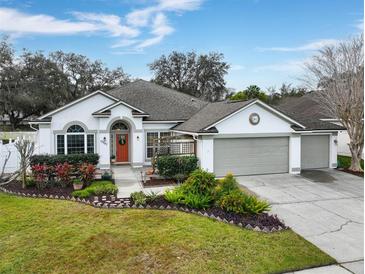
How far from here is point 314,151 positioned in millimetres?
19578

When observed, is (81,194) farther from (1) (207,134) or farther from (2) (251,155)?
(2) (251,155)

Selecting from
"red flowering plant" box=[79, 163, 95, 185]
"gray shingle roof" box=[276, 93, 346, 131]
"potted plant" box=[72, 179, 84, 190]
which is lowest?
"potted plant" box=[72, 179, 84, 190]

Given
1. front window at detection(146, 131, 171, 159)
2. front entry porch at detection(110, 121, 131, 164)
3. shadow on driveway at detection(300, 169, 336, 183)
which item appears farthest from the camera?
front entry porch at detection(110, 121, 131, 164)

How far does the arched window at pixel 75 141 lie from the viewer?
736 inches

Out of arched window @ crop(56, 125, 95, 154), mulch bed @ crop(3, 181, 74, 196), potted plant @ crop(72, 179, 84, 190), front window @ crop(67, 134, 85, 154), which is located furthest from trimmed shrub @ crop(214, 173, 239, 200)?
front window @ crop(67, 134, 85, 154)

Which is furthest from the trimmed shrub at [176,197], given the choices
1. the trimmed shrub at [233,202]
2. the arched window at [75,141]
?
the arched window at [75,141]

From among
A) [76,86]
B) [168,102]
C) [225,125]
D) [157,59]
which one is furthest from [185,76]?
[225,125]

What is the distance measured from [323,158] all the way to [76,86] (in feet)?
140

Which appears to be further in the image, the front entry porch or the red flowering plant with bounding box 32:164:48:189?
the front entry porch

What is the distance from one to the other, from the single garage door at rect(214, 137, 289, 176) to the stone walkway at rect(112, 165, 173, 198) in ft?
13.2

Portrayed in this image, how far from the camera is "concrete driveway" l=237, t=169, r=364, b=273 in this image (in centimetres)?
787

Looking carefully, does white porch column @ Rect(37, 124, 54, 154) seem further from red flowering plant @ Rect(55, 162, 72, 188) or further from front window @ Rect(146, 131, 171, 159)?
front window @ Rect(146, 131, 171, 159)

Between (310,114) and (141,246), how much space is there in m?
22.1

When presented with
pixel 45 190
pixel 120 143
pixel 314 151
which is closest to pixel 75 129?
pixel 120 143
